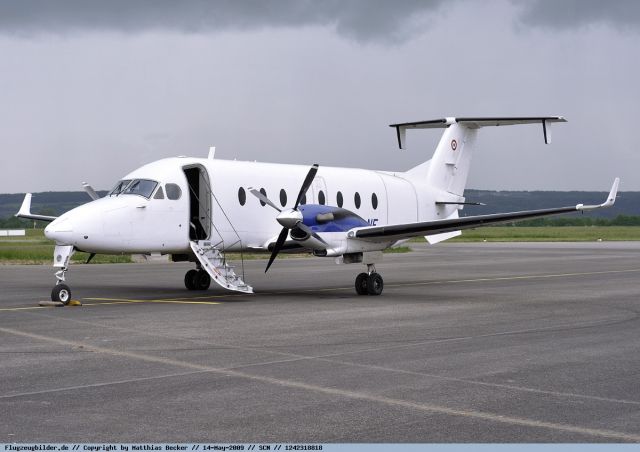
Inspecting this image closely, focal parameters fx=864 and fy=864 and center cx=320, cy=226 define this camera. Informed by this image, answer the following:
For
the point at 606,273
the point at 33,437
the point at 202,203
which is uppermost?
the point at 202,203

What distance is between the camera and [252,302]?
20500 millimetres

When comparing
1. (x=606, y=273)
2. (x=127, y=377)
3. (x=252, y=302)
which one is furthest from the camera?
(x=606, y=273)

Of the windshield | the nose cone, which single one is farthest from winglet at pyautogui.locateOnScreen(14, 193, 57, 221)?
the nose cone

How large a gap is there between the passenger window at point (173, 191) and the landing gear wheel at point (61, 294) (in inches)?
148

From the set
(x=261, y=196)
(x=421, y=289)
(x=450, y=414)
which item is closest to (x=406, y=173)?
(x=421, y=289)

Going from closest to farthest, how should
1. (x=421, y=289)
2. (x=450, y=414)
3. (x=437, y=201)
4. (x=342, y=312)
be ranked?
(x=450, y=414) → (x=342, y=312) → (x=421, y=289) → (x=437, y=201)

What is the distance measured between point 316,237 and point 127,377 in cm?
1141

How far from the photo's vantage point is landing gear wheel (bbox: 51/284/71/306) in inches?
753

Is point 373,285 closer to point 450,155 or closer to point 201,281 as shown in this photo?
point 201,281

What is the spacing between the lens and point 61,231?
1900cm

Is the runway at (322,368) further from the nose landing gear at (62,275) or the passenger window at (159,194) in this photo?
the passenger window at (159,194)

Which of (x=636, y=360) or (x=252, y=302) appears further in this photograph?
(x=252, y=302)

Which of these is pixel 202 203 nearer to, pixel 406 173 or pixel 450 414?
pixel 406 173

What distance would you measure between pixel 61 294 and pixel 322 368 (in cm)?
995
